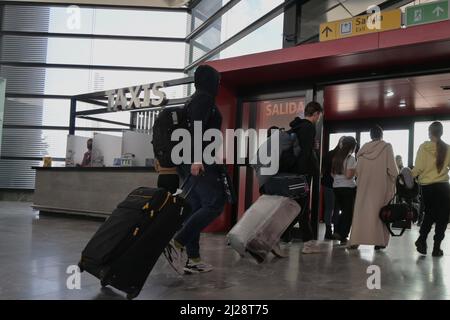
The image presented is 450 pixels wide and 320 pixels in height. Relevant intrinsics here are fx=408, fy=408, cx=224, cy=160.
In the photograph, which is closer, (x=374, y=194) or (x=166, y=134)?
(x=166, y=134)

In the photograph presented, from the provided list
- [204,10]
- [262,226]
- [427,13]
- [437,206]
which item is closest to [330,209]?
[437,206]

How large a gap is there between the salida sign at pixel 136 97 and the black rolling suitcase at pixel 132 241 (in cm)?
455

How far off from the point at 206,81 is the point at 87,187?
4542 mm

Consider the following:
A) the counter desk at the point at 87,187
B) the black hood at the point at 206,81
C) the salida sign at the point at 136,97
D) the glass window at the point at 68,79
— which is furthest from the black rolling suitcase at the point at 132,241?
the glass window at the point at 68,79

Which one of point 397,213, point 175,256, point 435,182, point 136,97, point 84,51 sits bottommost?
point 175,256

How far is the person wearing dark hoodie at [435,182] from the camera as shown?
4.07 m

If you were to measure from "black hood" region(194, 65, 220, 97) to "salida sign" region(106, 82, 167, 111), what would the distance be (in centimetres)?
387

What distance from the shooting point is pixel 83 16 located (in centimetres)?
1287

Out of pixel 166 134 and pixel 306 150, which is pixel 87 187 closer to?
pixel 306 150

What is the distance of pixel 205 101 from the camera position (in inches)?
111

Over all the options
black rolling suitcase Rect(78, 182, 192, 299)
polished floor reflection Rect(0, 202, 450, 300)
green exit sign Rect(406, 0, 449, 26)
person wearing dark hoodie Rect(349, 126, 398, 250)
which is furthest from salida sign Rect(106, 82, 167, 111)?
black rolling suitcase Rect(78, 182, 192, 299)

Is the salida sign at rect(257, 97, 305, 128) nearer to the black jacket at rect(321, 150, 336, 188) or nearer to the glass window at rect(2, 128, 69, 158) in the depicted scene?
the black jacket at rect(321, 150, 336, 188)

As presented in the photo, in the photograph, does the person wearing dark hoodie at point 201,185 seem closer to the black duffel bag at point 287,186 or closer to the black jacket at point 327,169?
the black duffel bag at point 287,186
